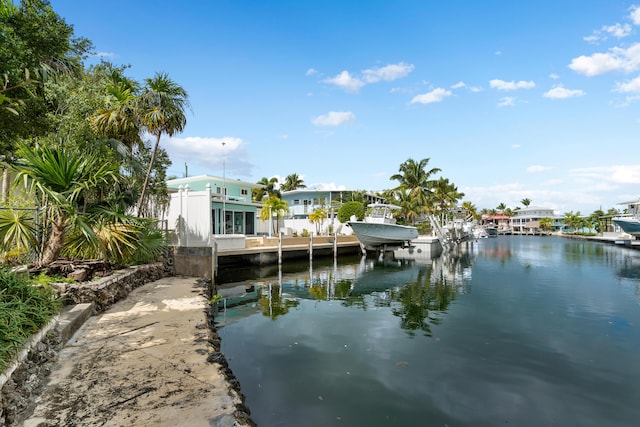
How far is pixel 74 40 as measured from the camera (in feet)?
40.5

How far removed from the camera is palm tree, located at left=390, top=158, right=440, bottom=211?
4566 cm

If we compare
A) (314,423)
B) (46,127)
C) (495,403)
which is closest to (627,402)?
(495,403)

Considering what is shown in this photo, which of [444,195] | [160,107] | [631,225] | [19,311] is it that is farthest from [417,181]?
[19,311]

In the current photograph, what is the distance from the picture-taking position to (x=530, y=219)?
11138cm

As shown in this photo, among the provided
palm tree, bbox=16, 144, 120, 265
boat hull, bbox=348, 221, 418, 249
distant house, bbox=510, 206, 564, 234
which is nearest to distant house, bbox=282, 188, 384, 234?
boat hull, bbox=348, 221, 418, 249

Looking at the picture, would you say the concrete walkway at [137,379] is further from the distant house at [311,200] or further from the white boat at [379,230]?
the distant house at [311,200]

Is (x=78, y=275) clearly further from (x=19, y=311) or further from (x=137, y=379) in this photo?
(x=137, y=379)

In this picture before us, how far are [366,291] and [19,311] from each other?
1309 cm

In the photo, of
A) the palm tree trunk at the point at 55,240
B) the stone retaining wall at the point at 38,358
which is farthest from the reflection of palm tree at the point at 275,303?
the palm tree trunk at the point at 55,240

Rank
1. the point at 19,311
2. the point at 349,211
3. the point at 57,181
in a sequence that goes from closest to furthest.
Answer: the point at 19,311 → the point at 57,181 → the point at 349,211

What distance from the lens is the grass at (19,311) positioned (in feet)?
11.6

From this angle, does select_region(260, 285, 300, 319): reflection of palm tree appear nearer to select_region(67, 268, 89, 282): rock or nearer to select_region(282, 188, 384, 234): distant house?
select_region(67, 268, 89, 282): rock

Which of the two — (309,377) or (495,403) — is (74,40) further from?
(495,403)

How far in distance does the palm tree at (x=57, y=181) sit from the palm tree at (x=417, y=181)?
1635 inches
